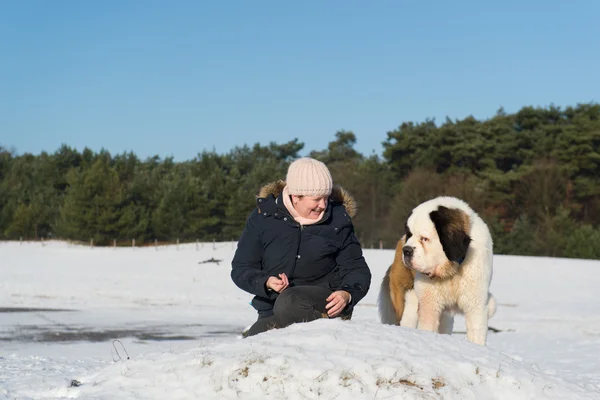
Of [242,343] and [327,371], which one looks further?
[242,343]

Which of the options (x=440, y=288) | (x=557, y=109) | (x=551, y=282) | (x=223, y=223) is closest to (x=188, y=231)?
(x=223, y=223)

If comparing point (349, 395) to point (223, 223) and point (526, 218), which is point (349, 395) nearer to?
point (526, 218)

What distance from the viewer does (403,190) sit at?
49688 millimetres

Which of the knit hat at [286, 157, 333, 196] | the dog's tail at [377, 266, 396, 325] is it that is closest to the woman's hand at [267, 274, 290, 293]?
the knit hat at [286, 157, 333, 196]

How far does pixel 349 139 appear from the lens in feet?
270

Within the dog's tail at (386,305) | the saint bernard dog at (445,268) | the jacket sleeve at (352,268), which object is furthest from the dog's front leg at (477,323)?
the jacket sleeve at (352,268)

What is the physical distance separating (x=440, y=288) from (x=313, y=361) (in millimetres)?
1998

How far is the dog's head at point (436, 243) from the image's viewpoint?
6051mm

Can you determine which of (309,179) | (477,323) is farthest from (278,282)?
(477,323)

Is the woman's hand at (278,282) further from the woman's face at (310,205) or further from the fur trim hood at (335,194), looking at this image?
the fur trim hood at (335,194)

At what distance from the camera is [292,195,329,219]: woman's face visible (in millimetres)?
5543

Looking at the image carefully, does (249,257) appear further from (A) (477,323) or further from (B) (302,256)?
(A) (477,323)

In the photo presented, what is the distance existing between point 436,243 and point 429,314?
697 millimetres

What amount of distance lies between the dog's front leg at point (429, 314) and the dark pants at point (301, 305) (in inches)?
41.0
